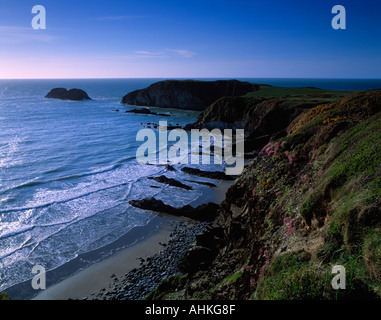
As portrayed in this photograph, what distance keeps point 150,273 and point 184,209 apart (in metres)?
7.64

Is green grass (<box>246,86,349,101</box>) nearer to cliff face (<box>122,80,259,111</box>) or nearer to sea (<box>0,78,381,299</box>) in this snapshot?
cliff face (<box>122,80,259,111</box>)

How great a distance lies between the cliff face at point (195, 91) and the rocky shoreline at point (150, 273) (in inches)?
3218

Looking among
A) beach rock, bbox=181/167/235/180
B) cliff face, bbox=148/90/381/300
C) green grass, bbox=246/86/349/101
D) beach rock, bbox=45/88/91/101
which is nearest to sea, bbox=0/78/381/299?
beach rock, bbox=181/167/235/180

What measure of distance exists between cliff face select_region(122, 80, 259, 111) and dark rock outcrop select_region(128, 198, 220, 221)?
76415 millimetres

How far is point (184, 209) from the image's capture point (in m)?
22.3

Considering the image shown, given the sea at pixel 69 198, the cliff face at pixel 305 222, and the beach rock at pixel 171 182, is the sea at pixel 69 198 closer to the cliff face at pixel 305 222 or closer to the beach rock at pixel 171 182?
the beach rock at pixel 171 182

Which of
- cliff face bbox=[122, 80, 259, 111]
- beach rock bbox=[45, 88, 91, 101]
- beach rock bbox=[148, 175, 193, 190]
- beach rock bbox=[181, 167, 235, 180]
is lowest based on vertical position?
beach rock bbox=[148, 175, 193, 190]

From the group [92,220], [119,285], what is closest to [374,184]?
[119,285]

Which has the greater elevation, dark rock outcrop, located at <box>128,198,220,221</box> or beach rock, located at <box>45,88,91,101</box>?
beach rock, located at <box>45,88,91,101</box>

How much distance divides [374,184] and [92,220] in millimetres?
20720

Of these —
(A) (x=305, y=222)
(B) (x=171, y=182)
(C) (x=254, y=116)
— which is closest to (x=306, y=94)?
(C) (x=254, y=116)

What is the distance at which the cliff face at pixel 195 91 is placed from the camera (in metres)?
95.1

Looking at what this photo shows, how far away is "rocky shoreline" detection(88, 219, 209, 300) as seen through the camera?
45.5 ft

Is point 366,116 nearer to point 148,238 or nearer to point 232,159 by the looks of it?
point 148,238
